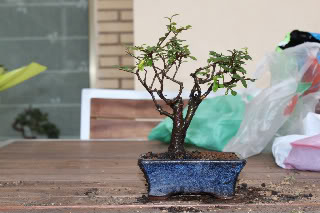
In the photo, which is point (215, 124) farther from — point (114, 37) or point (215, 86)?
point (114, 37)

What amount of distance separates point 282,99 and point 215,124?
0.28 metres

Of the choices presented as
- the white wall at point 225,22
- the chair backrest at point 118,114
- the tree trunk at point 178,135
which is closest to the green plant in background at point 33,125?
the white wall at point 225,22

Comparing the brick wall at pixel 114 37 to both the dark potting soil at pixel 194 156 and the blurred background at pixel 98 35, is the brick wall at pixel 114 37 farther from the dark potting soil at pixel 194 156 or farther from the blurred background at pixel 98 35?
the dark potting soil at pixel 194 156

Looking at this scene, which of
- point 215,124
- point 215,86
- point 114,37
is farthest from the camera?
point 114,37

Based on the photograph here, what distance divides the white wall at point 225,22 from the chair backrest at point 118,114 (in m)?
0.81

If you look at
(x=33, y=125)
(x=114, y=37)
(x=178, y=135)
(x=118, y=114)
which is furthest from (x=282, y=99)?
(x=33, y=125)

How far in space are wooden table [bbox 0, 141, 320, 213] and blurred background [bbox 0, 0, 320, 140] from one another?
5.06ft

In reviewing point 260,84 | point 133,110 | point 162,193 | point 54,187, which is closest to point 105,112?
point 133,110

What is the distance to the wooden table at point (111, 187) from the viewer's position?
0.82 metres

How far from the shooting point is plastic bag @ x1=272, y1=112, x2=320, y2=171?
1.18 m

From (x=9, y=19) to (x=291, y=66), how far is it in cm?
261

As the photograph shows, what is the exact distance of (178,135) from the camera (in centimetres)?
93

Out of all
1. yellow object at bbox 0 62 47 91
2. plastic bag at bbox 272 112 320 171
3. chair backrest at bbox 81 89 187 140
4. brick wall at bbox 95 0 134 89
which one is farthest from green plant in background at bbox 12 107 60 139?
plastic bag at bbox 272 112 320 171

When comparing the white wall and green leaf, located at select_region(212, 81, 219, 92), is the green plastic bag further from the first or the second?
the white wall
